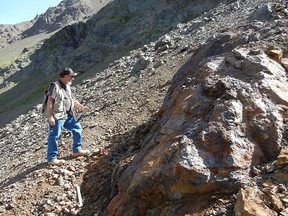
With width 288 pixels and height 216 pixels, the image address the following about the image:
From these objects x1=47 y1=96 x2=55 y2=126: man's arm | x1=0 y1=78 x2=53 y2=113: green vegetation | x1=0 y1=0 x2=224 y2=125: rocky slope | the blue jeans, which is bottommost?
x1=0 y1=78 x2=53 y2=113: green vegetation

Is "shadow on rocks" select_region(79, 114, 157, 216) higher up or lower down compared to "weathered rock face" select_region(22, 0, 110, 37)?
lower down

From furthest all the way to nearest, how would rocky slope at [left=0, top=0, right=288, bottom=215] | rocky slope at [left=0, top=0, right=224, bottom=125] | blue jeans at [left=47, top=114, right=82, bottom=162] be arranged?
rocky slope at [left=0, top=0, right=224, bottom=125] → blue jeans at [left=47, top=114, right=82, bottom=162] → rocky slope at [left=0, top=0, right=288, bottom=215]

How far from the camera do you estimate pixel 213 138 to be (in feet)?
15.0

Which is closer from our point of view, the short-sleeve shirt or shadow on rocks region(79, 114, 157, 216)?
shadow on rocks region(79, 114, 157, 216)

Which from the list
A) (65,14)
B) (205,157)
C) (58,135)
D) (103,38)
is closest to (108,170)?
(58,135)

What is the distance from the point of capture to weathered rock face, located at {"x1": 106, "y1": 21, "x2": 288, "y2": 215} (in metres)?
4.32

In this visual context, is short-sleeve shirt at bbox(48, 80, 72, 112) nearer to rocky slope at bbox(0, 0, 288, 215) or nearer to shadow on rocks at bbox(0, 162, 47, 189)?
rocky slope at bbox(0, 0, 288, 215)

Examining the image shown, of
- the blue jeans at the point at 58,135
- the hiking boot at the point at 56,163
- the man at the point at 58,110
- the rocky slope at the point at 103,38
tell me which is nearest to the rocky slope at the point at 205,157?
the hiking boot at the point at 56,163

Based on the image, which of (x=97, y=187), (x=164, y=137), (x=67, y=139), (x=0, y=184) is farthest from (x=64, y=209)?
(x=67, y=139)

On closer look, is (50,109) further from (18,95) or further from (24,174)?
(18,95)

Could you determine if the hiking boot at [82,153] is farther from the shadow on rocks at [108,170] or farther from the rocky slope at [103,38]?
the rocky slope at [103,38]

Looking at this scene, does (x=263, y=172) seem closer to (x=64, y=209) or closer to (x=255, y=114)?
(x=255, y=114)

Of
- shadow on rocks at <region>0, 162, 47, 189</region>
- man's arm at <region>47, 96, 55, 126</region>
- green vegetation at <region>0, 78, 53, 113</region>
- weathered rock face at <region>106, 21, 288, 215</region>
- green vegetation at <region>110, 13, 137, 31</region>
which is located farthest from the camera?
green vegetation at <region>110, 13, 137, 31</region>

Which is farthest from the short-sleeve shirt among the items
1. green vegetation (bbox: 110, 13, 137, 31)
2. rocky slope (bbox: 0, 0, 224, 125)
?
green vegetation (bbox: 110, 13, 137, 31)
